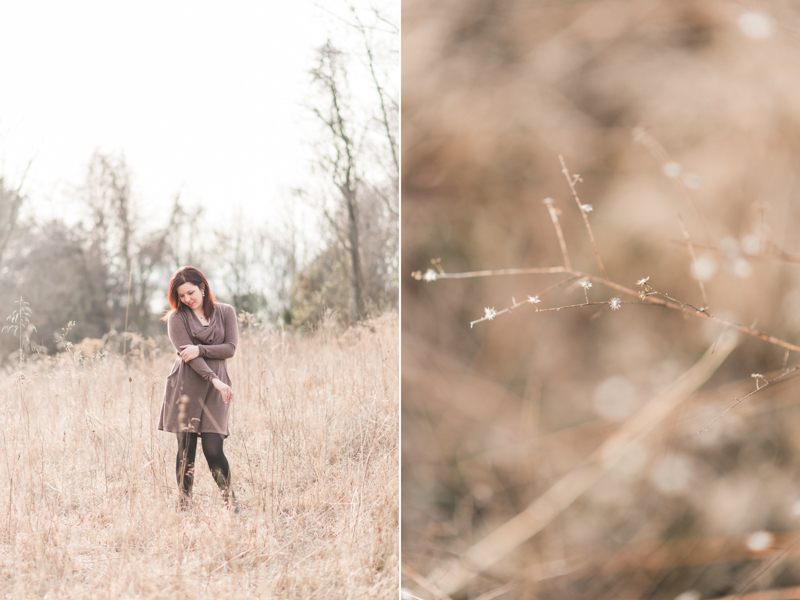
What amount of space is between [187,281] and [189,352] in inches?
8.4

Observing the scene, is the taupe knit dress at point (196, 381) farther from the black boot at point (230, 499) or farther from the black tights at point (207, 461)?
the black boot at point (230, 499)

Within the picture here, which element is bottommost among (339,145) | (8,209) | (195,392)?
(195,392)

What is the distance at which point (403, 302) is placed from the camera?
1318 mm

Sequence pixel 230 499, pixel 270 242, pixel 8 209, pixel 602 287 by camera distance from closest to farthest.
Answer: pixel 602 287
pixel 230 499
pixel 8 209
pixel 270 242

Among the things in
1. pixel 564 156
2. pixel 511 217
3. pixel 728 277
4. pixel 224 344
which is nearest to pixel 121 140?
pixel 224 344

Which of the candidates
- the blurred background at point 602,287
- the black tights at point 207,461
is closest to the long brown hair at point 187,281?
the black tights at point 207,461

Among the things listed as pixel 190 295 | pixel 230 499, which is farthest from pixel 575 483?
pixel 190 295

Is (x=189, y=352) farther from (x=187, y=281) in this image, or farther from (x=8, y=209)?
(x=8, y=209)

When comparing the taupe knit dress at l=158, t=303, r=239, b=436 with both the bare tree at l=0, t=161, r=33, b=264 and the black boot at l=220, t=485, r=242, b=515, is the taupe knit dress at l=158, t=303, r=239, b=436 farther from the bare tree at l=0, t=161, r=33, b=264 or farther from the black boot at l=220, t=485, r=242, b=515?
the bare tree at l=0, t=161, r=33, b=264

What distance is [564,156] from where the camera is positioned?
114cm

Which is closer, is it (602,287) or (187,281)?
(602,287)

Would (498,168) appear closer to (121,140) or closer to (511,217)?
(511,217)

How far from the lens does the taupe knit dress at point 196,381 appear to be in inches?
51.8

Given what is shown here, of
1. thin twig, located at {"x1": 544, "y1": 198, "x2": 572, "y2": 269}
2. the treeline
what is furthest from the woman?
thin twig, located at {"x1": 544, "y1": 198, "x2": 572, "y2": 269}
